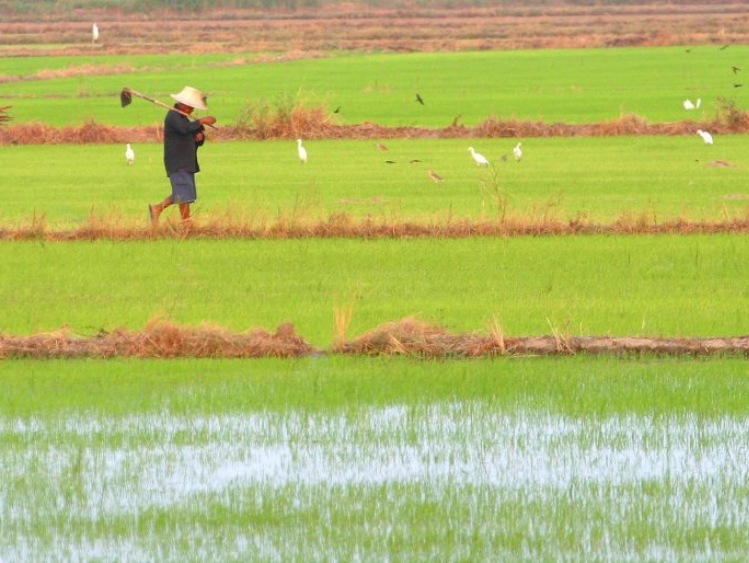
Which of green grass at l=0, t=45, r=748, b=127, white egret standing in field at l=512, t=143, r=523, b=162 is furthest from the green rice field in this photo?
green grass at l=0, t=45, r=748, b=127

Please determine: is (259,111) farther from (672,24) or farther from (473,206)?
(672,24)

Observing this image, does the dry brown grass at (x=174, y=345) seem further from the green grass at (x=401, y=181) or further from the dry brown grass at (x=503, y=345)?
the green grass at (x=401, y=181)

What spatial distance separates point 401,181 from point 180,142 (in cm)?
734

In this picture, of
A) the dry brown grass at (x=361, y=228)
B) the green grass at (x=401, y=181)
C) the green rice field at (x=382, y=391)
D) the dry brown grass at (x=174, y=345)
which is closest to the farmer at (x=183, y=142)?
the dry brown grass at (x=361, y=228)

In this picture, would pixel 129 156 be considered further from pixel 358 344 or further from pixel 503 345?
pixel 503 345

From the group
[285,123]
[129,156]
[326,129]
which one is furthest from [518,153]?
[285,123]

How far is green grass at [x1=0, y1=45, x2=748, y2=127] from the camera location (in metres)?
36.8

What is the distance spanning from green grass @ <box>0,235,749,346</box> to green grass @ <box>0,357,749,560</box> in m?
1.45

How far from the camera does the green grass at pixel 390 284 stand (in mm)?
11867

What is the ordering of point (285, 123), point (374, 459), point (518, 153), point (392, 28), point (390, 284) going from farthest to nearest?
point (392, 28) < point (285, 123) < point (518, 153) < point (390, 284) < point (374, 459)

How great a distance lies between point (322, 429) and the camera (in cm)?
858

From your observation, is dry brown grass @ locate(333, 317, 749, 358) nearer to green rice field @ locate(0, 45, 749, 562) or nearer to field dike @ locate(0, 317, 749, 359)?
field dike @ locate(0, 317, 749, 359)

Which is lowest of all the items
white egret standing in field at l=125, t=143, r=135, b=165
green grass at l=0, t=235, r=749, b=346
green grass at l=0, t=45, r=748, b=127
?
green grass at l=0, t=45, r=748, b=127

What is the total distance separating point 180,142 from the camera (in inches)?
645
